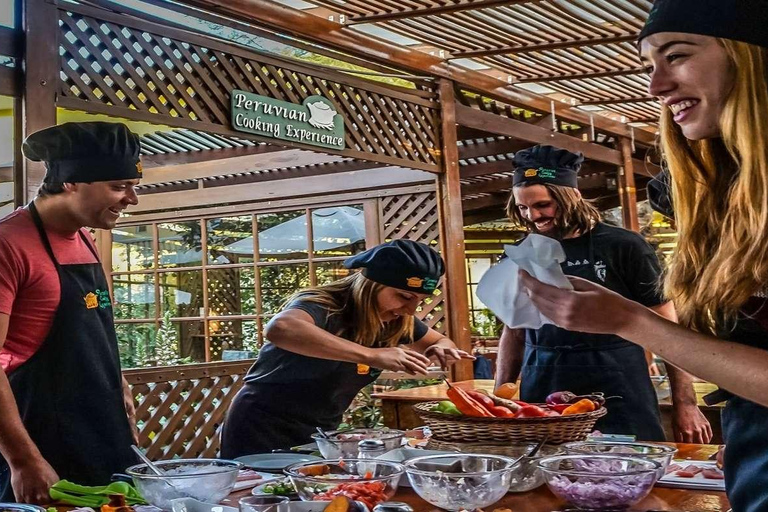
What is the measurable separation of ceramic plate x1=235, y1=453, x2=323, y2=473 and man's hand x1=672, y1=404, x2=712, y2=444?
1.60m

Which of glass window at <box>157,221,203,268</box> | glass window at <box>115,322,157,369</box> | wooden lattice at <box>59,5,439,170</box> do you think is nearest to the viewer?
wooden lattice at <box>59,5,439,170</box>

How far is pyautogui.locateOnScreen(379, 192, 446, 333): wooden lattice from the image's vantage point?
22.8 feet

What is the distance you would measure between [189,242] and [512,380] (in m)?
5.80

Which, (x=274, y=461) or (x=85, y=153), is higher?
(x=85, y=153)

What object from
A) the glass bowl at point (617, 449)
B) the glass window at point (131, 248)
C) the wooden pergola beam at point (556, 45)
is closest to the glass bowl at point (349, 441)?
the glass bowl at point (617, 449)

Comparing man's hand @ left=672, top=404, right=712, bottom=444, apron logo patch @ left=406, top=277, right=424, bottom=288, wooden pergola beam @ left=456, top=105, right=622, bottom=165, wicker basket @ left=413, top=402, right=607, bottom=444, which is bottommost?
man's hand @ left=672, top=404, right=712, bottom=444

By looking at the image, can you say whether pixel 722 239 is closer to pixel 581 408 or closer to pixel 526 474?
pixel 526 474

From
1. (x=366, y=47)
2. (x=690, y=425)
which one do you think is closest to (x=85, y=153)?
(x=690, y=425)

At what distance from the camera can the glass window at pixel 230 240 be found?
8320 mm

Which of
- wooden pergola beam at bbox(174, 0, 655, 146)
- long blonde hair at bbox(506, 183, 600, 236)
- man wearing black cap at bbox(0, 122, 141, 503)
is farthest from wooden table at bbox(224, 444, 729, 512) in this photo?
wooden pergola beam at bbox(174, 0, 655, 146)

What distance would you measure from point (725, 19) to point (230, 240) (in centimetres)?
745

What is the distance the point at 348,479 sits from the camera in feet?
5.52

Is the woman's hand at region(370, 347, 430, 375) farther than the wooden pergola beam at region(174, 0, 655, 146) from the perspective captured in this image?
No

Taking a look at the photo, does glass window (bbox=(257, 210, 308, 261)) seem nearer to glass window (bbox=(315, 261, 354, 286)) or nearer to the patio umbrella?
the patio umbrella
